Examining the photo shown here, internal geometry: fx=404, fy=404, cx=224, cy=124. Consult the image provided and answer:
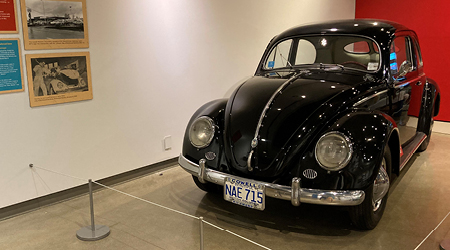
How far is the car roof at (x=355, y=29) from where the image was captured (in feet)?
11.8

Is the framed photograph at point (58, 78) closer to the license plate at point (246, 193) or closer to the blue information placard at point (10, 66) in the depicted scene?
the blue information placard at point (10, 66)

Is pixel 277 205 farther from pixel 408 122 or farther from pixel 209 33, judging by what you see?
pixel 209 33

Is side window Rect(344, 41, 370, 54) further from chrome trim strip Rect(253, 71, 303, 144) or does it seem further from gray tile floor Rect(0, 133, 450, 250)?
gray tile floor Rect(0, 133, 450, 250)

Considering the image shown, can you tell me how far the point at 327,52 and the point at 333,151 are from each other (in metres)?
1.45

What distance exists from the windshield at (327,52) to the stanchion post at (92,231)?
210 centimetres

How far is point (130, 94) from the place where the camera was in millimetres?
4113

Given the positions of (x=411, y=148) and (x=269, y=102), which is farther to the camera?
(x=411, y=148)

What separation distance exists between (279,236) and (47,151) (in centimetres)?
209

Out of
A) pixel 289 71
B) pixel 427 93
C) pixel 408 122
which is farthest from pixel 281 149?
pixel 427 93

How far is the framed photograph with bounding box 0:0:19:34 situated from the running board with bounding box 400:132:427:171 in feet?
10.9

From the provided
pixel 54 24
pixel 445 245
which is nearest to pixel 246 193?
pixel 445 245

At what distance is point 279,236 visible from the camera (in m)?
2.90

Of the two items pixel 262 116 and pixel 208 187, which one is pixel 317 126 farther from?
pixel 208 187

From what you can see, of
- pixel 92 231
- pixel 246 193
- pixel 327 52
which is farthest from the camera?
pixel 327 52
